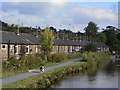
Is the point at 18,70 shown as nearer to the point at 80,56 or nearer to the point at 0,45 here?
the point at 0,45

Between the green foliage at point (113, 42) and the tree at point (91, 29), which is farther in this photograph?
the tree at point (91, 29)

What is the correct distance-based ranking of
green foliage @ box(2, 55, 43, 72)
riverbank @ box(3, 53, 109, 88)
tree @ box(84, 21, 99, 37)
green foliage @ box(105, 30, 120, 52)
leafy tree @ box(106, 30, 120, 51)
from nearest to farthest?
riverbank @ box(3, 53, 109, 88)
green foliage @ box(2, 55, 43, 72)
green foliage @ box(105, 30, 120, 52)
leafy tree @ box(106, 30, 120, 51)
tree @ box(84, 21, 99, 37)

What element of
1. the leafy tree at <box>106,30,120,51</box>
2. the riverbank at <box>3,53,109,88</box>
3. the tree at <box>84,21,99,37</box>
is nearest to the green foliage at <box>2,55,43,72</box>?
the riverbank at <box>3,53,109,88</box>

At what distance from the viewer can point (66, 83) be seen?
76.0 ft

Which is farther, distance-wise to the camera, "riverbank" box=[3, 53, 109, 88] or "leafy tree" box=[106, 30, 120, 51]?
"leafy tree" box=[106, 30, 120, 51]

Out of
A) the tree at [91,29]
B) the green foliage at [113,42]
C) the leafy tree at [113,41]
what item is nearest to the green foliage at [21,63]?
the green foliage at [113,42]

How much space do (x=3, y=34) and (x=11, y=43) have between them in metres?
2.75

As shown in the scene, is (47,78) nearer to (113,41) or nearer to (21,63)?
(21,63)

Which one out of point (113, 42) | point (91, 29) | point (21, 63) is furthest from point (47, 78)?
point (91, 29)

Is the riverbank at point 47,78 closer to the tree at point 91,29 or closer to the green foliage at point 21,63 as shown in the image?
the green foliage at point 21,63

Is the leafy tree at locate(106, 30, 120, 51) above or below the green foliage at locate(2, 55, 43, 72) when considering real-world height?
above

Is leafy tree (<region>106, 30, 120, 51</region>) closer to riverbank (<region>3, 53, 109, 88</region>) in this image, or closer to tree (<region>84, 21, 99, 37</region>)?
tree (<region>84, 21, 99, 37</region>)

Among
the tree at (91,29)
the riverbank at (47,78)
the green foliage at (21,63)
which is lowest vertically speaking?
the riverbank at (47,78)

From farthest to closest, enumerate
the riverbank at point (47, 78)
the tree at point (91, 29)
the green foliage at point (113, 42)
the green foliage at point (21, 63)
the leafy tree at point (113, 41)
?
the tree at point (91, 29) < the leafy tree at point (113, 41) < the green foliage at point (113, 42) < the green foliage at point (21, 63) < the riverbank at point (47, 78)
